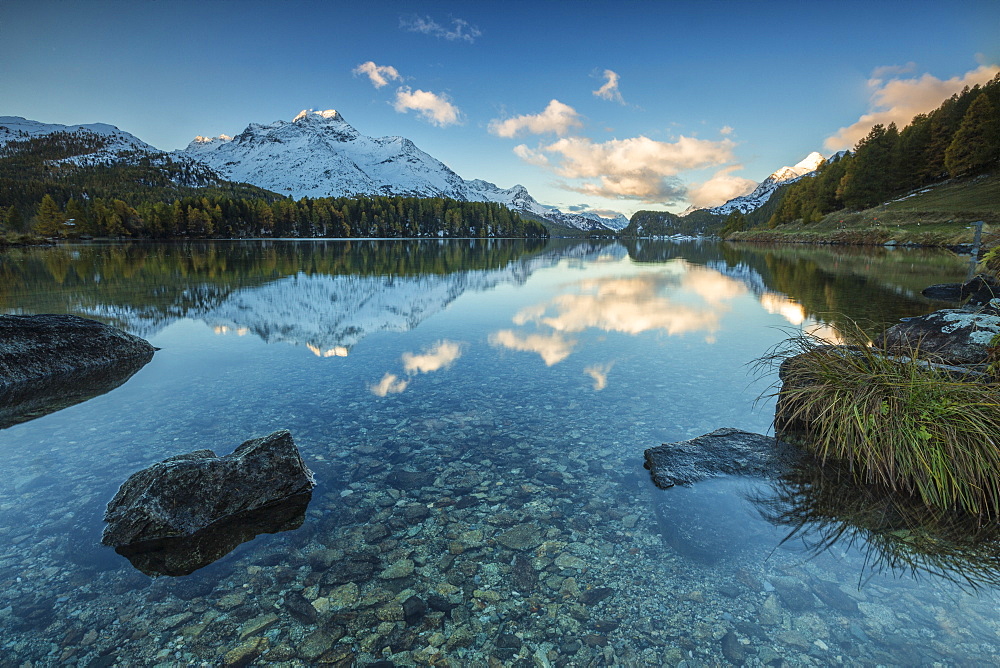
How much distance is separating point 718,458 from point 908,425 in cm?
265

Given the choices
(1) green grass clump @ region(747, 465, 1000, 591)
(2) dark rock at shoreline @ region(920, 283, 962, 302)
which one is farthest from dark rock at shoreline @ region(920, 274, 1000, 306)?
(1) green grass clump @ region(747, 465, 1000, 591)

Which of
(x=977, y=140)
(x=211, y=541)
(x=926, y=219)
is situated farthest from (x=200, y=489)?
(x=977, y=140)

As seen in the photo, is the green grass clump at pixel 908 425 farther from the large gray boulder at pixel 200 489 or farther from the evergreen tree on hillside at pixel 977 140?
the evergreen tree on hillside at pixel 977 140

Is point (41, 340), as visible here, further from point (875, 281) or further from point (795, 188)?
point (795, 188)

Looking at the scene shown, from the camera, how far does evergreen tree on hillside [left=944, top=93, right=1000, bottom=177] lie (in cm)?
7438

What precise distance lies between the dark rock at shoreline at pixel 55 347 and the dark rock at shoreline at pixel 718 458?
15370 mm

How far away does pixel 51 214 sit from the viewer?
120250mm

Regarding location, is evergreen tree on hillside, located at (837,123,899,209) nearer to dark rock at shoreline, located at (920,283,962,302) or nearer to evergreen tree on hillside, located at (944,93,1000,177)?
evergreen tree on hillside, located at (944,93,1000,177)

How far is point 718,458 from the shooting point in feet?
25.0

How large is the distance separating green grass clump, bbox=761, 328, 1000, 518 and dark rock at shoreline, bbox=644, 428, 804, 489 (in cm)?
59

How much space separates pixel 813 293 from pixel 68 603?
3236cm

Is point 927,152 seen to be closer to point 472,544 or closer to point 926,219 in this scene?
point 926,219

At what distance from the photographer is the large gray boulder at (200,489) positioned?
5.80 meters

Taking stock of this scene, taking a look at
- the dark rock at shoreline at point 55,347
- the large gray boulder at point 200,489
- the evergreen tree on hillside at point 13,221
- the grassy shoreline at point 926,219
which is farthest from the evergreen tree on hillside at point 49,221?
the grassy shoreline at point 926,219
